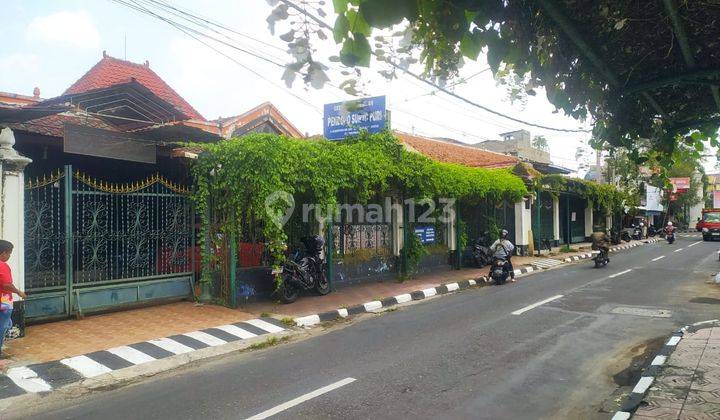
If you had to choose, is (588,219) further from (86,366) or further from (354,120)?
(86,366)

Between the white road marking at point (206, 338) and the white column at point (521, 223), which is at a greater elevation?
the white column at point (521, 223)

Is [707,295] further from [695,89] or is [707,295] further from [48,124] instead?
[48,124]

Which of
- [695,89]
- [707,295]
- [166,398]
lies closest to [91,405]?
[166,398]

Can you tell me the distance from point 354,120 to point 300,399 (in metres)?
11.9

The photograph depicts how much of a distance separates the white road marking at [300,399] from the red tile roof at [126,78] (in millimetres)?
11417

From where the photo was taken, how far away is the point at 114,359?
651 centimetres

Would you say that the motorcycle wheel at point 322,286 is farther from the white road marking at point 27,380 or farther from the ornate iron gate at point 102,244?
the white road marking at point 27,380

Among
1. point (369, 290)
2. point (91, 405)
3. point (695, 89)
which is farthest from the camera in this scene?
point (369, 290)

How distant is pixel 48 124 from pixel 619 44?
32.6 ft

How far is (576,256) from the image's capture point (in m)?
20.7

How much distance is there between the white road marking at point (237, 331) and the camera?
7.86m

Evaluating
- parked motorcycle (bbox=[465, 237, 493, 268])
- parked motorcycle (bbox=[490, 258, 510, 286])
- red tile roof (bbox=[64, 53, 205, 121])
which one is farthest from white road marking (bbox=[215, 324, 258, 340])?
parked motorcycle (bbox=[465, 237, 493, 268])

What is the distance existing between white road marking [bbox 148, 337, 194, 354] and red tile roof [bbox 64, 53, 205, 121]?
29.1ft

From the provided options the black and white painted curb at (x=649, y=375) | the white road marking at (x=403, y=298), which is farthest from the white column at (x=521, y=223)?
the black and white painted curb at (x=649, y=375)
